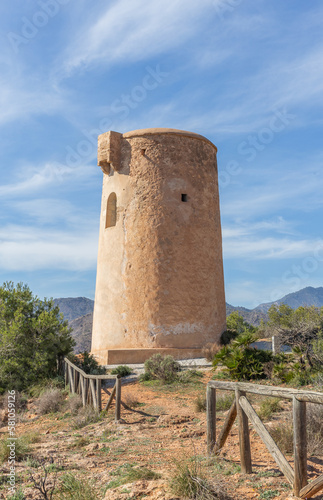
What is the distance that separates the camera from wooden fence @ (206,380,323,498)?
4731 mm

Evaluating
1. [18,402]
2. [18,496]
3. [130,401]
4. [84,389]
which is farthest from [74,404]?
[18,496]

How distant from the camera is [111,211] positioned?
64.4 feet

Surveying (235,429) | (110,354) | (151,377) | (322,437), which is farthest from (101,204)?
(322,437)

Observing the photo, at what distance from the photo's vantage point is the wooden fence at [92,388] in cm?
974

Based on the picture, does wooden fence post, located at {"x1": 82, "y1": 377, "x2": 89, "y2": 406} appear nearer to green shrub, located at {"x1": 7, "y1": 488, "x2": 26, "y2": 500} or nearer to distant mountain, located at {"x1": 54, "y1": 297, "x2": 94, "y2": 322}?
green shrub, located at {"x1": 7, "y1": 488, "x2": 26, "y2": 500}

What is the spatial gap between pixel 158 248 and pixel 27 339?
6118 mm

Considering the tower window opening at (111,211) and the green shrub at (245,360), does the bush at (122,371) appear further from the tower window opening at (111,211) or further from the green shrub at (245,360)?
the tower window opening at (111,211)

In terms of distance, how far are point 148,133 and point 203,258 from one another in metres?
5.87

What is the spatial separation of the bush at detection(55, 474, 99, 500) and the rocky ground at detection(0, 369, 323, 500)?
33mm

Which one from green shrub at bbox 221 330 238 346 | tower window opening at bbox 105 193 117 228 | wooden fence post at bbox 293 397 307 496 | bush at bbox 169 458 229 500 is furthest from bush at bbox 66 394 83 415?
tower window opening at bbox 105 193 117 228

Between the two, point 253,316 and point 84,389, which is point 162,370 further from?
point 253,316

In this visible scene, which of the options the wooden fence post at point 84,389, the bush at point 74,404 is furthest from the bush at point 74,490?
the bush at point 74,404

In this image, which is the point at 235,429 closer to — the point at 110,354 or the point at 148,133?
the point at 110,354

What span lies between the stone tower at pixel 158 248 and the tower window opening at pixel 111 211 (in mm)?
45
